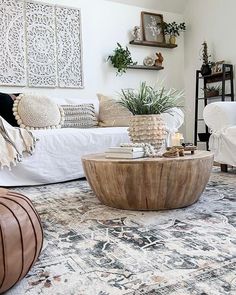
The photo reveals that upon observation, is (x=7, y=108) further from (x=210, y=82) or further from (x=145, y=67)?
(x=210, y=82)

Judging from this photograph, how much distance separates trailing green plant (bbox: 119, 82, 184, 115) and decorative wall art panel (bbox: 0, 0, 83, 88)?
232 cm

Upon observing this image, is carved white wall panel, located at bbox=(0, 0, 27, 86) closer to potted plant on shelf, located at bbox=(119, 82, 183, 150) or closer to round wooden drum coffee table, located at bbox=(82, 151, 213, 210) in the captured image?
potted plant on shelf, located at bbox=(119, 82, 183, 150)

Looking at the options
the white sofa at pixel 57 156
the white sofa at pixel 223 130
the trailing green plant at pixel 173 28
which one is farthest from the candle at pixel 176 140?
the trailing green plant at pixel 173 28

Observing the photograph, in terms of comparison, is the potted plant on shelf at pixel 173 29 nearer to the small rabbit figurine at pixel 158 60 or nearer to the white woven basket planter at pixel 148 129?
the small rabbit figurine at pixel 158 60

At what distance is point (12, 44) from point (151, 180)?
2977 millimetres

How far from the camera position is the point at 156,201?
177 cm

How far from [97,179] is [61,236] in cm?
49

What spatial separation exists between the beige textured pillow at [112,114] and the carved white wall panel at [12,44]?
109 centimetres

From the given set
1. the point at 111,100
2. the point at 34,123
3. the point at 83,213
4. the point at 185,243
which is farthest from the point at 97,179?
the point at 111,100

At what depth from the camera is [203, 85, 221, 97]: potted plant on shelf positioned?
4.43 metres

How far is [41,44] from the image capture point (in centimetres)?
407

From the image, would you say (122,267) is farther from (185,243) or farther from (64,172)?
(64,172)

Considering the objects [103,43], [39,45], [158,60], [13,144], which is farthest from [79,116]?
[158,60]

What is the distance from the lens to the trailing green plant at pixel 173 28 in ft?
16.1
